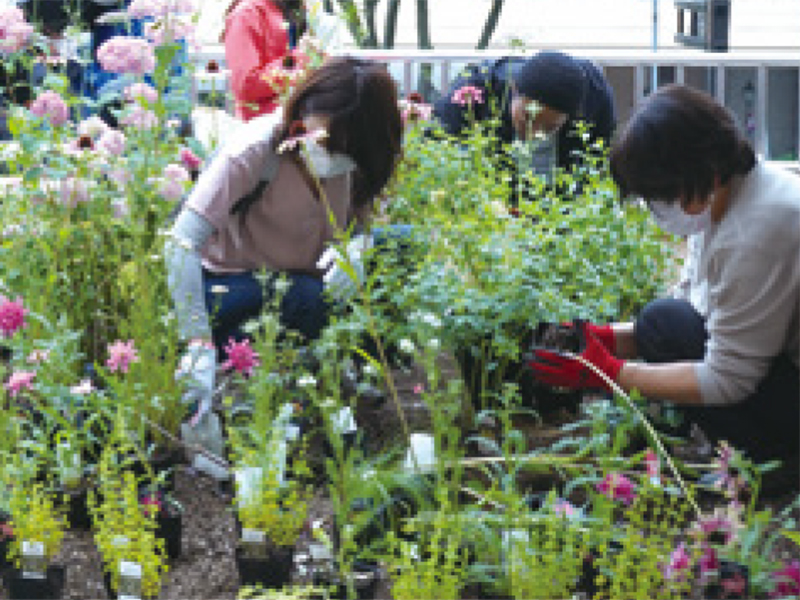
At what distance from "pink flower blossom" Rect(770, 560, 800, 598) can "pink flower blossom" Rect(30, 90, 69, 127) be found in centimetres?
189

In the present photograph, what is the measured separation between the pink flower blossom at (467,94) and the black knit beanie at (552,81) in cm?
13

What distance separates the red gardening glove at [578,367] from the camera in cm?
278

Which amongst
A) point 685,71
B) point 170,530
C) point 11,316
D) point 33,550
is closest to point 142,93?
point 11,316

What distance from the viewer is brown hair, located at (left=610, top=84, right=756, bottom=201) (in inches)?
99.7

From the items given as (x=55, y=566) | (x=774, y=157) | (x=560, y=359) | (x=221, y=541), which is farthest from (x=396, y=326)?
(x=774, y=157)

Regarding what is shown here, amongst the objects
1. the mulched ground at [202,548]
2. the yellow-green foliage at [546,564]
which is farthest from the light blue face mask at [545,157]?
the yellow-green foliage at [546,564]

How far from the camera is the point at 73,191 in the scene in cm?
312

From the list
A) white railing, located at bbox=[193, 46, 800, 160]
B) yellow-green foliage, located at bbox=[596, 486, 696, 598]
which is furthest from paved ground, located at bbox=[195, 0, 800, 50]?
yellow-green foliage, located at bbox=[596, 486, 696, 598]

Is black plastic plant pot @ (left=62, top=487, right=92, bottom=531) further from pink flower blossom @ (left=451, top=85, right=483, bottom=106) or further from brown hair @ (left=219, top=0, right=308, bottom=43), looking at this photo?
brown hair @ (left=219, top=0, right=308, bottom=43)

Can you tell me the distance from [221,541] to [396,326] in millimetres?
618

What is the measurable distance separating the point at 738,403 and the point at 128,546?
125 cm

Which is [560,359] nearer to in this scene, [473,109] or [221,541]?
[221,541]

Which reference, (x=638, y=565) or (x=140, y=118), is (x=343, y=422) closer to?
(x=638, y=565)

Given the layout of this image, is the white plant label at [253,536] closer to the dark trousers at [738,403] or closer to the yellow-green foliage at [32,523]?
the yellow-green foliage at [32,523]
